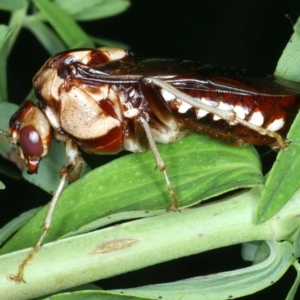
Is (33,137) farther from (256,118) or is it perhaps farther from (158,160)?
(256,118)

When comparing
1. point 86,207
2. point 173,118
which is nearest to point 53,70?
point 173,118

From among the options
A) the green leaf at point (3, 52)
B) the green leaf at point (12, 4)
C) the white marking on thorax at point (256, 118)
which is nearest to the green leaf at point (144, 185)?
the white marking on thorax at point (256, 118)

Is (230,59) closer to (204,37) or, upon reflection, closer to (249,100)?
(204,37)

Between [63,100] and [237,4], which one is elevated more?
[63,100]

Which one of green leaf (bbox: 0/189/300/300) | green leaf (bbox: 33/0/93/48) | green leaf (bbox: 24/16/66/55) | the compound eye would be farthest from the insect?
green leaf (bbox: 0/189/300/300)

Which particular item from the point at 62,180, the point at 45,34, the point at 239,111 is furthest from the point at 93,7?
the point at 62,180
